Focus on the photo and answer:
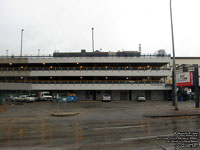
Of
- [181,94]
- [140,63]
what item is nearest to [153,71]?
[140,63]

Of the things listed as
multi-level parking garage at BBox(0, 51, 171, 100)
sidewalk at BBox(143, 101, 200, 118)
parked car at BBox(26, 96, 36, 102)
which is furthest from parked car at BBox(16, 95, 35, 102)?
sidewalk at BBox(143, 101, 200, 118)

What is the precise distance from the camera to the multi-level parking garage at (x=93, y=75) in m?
45.5

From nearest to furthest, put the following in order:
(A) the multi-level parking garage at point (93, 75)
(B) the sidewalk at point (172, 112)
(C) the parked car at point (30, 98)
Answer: (B) the sidewalk at point (172, 112) < (C) the parked car at point (30, 98) < (A) the multi-level parking garage at point (93, 75)

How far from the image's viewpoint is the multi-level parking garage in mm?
45531

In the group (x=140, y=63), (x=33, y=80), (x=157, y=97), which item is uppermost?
(x=140, y=63)

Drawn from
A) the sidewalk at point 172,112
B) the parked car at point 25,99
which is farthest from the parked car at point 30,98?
the sidewalk at point 172,112

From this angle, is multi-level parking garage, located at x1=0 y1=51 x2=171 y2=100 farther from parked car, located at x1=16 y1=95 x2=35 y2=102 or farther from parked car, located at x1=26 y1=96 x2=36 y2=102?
parked car, located at x1=26 y1=96 x2=36 y2=102

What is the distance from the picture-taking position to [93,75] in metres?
45.8

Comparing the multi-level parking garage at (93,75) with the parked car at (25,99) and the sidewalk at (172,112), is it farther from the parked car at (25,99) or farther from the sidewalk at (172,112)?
the sidewalk at (172,112)

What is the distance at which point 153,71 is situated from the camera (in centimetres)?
4566

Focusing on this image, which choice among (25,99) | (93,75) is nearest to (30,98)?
(25,99)

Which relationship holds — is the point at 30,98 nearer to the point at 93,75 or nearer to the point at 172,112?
the point at 93,75

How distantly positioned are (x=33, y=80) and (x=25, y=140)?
40912mm

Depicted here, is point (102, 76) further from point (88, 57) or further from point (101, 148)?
point (101, 148)
